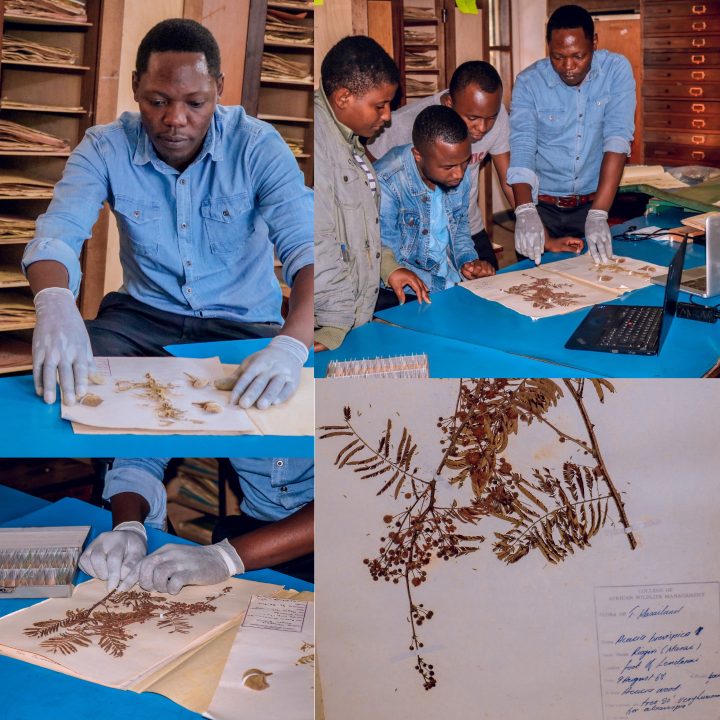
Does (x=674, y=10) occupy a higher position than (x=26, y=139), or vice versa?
(x=674, y=10)

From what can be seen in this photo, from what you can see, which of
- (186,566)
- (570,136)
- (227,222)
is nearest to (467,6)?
(570,136)

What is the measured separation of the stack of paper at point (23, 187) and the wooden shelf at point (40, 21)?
266 millimetres

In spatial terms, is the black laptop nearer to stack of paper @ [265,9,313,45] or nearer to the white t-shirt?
the white t-shirt

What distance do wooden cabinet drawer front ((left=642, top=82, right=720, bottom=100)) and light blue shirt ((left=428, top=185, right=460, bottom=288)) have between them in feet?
1.22

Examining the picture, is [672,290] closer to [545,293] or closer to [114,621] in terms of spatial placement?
[545,293]

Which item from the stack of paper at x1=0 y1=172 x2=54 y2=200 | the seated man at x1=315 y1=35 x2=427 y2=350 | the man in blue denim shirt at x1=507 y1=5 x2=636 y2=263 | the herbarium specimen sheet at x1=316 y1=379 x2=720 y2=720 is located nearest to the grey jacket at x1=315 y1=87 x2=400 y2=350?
the seated man at x1=315 y1=35 x2=427 y2=350

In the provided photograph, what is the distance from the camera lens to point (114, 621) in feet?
5.22

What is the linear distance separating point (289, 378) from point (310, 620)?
1.49ft

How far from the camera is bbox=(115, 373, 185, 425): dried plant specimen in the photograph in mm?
1605

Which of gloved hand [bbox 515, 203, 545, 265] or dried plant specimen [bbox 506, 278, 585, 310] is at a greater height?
gloved hand [bbox 515, 203, 545, 265]

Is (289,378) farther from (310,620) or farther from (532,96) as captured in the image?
(532,96)

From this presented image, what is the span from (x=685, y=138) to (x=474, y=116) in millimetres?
352

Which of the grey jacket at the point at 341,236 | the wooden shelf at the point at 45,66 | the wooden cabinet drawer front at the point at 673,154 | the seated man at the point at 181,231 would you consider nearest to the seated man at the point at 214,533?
the seated man at the point at 181,231

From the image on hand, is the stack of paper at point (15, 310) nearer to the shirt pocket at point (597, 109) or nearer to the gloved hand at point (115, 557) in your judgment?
the gloved hand at point (115, 557)
